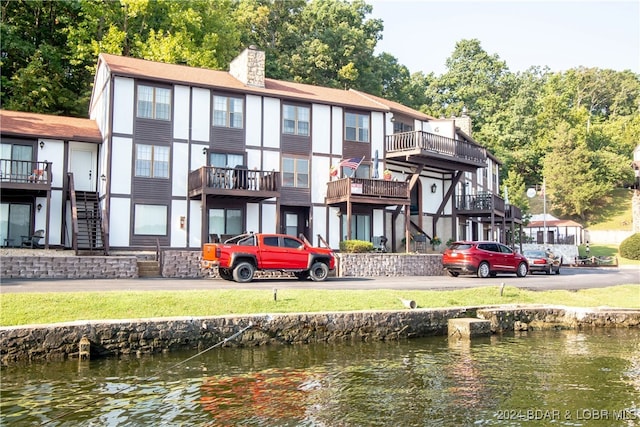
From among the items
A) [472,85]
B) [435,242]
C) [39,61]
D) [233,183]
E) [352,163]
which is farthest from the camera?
[472,85]

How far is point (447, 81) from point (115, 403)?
72.6 meters

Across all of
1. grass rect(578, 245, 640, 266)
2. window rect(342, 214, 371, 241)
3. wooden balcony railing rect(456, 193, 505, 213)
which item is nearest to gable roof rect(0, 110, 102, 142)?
window rect(342, 214, 371, 241)

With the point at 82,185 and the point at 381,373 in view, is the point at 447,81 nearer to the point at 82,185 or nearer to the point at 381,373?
the point at 82,185

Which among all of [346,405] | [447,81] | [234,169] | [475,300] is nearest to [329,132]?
[234,169]

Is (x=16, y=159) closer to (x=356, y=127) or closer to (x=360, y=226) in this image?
(x=356, y=127)

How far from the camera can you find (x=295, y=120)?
30.6m

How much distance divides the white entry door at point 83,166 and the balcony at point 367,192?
11.6 meters

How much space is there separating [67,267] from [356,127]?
1734 cm

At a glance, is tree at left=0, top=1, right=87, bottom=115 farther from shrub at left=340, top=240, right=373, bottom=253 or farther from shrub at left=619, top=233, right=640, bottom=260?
shrub at left=619, top=233, right=640, bottom=260

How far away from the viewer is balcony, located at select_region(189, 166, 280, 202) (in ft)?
84.9

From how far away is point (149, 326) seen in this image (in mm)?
12078

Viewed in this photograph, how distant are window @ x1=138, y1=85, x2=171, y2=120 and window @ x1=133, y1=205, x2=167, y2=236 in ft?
13.8

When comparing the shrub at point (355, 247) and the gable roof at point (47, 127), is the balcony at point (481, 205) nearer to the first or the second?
the shrub at point (355, 247)

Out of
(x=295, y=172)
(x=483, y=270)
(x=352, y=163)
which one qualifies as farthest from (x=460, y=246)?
(x=295, y=172)
